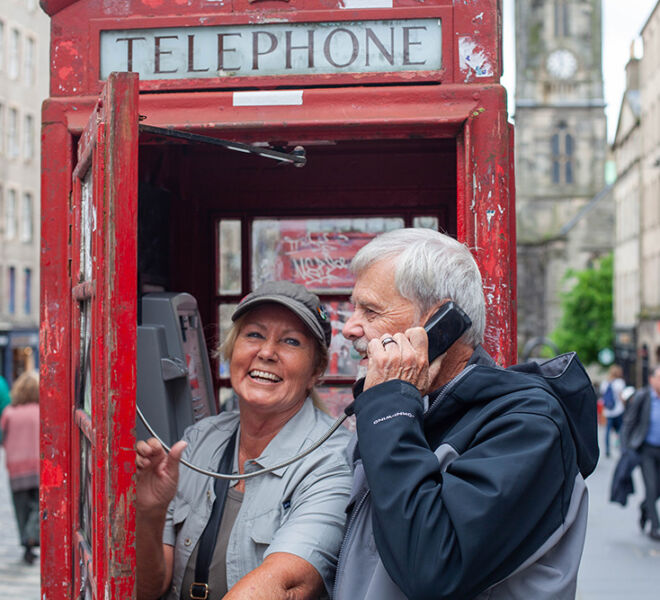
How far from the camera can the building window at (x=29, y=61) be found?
33.6 metres

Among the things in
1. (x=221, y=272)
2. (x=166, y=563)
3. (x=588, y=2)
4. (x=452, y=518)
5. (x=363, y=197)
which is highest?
(x=588, y=2)

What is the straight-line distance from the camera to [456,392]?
7.07ft

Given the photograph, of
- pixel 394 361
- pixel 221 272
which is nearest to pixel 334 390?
pixel 221 272

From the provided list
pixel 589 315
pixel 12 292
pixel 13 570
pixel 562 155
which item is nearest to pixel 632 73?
pixel 589 315

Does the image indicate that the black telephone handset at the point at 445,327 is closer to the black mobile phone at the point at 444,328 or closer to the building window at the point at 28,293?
the black mobile phone at the point at 444,328

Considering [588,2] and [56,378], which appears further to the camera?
[588,2]

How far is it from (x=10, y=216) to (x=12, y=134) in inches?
112

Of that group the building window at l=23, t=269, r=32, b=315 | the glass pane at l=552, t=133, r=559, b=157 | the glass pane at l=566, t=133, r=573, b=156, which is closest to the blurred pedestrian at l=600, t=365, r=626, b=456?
the building window at l=23, t=269, r=32, b=315

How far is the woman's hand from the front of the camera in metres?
2.54

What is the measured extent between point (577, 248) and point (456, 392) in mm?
62137

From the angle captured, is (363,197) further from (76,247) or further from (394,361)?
(394,361)

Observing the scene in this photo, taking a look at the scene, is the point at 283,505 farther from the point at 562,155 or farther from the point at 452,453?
the point at 562,155

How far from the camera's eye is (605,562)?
8.87 m

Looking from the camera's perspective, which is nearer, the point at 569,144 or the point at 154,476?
the point at 154,476
